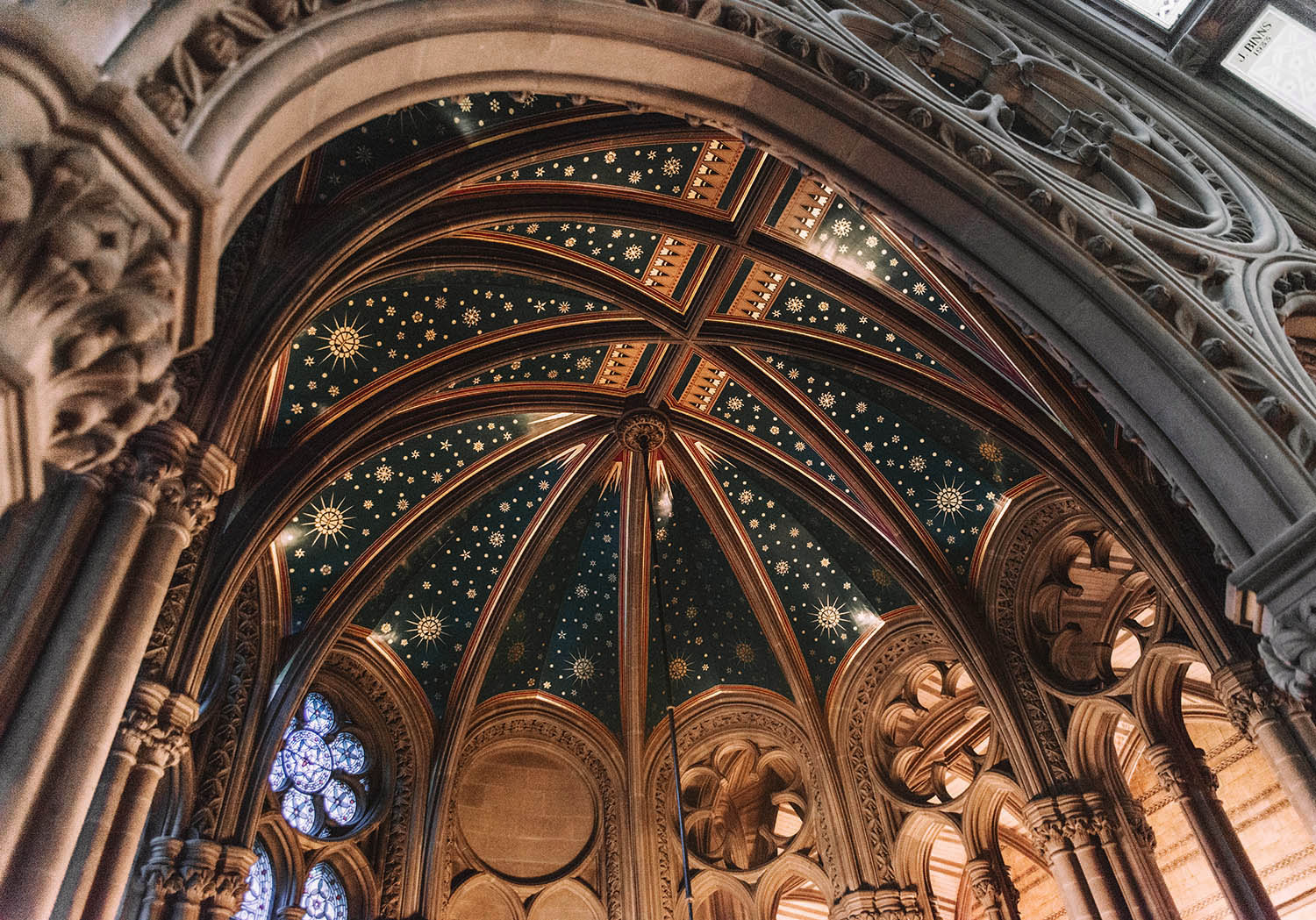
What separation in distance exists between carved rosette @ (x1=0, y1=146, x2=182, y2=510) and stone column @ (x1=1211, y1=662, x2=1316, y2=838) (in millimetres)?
8363

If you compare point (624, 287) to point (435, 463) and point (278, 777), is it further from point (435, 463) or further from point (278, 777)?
point (278, 777)

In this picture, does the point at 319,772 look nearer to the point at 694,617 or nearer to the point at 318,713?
the point at 318,713

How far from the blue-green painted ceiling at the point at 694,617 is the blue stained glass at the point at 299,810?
15.5 feet

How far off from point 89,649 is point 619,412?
29.0 ft

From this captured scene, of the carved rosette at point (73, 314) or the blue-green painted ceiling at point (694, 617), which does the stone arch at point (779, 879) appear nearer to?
the blue-green painted ceiling at point (694, 617)

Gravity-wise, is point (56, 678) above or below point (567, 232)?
below

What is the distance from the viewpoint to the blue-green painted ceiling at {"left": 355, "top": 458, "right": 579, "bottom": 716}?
43.0 ft

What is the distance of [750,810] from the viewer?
47.8 ft

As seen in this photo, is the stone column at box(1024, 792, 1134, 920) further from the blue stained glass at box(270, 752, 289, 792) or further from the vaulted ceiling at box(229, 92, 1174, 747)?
the blue stained glass at box(270, 752, 289, 792)

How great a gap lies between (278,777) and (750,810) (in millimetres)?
6641

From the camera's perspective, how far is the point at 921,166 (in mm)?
5453

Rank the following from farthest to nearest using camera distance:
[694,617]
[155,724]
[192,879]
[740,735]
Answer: [694,617]
[740,735]
[192,879]
[155,724]

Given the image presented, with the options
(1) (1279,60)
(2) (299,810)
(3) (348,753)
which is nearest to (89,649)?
(2) (299,810)

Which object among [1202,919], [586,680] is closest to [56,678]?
[586,680]
